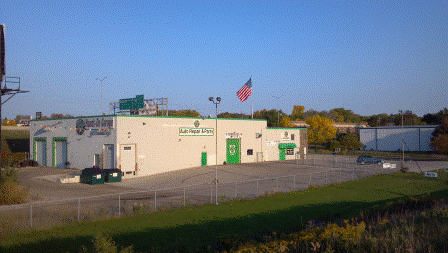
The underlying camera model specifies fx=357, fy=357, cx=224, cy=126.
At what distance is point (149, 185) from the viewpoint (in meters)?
31.6

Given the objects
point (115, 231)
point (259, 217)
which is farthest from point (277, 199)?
point (115, 231)

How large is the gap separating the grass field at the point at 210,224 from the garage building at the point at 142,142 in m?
18.7

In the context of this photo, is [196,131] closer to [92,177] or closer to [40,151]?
[92,177]

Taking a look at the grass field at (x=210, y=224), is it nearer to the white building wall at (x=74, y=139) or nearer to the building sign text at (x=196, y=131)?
the building sign text at (x=196, y=131)

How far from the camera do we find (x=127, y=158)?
122 ft

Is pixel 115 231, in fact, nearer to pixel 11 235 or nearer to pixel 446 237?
pixel 11 235

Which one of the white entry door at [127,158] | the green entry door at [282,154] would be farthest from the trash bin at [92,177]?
the green entry door at [282,154]

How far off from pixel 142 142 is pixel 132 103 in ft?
29.9

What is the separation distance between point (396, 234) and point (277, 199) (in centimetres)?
1534

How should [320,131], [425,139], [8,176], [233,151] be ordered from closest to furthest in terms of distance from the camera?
[8,176]
[233,151]
[320,131]
[425,139]

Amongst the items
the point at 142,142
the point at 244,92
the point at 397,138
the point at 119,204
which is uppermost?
the point at 244,92

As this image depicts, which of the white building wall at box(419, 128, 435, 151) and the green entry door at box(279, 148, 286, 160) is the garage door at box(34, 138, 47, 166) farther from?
the white building wall at box(419, 128, 435, 151)

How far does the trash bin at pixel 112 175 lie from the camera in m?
32.9

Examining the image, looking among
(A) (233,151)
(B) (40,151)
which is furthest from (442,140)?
(B) (40,151)
